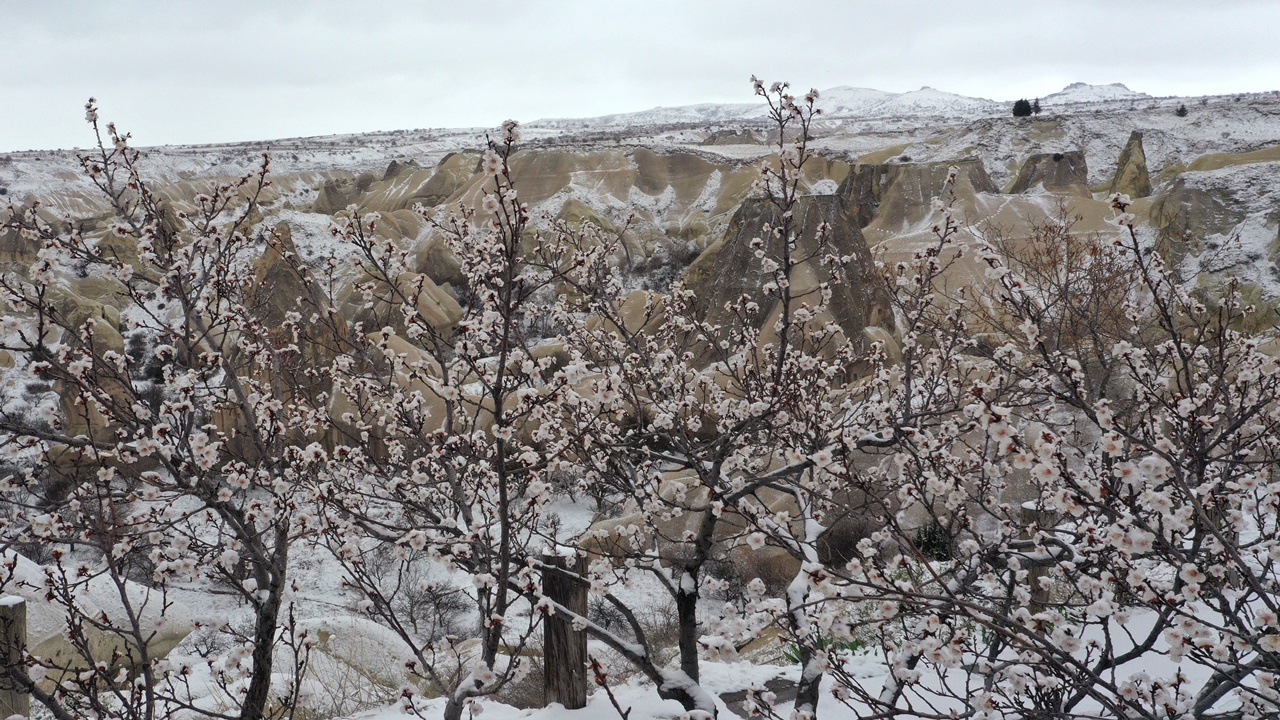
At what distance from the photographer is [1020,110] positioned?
49.8 metres

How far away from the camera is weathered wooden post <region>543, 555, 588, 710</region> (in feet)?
15.9

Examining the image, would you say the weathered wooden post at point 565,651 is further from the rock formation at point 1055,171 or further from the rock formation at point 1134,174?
the rock formation at point 1134,174

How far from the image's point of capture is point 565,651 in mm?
5062

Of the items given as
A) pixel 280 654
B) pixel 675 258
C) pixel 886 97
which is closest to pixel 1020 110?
pixel 675 258

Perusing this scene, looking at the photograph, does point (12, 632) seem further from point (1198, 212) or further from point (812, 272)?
point (1198, 212)

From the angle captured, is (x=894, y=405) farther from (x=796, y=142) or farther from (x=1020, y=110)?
(x=1020, y=110)

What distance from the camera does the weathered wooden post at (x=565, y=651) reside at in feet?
15.9

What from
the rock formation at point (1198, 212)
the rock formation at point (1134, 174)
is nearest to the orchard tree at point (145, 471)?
the rock formation at point (1198, 212)

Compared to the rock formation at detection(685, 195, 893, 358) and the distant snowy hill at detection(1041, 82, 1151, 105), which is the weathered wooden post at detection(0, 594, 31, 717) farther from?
the distant snowy hill at detection(1041, 82, 1151, 105)

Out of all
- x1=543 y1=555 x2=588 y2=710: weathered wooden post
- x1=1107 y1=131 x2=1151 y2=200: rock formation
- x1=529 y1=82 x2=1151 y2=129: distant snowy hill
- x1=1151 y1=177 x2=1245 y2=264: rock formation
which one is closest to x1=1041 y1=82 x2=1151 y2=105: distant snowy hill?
x1=529 y1=82 x2=1151 y2=129: distant snowy hill

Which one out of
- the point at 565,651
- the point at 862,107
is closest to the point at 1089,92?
the point at 862,107

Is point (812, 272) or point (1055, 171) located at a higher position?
point (1055, 171)

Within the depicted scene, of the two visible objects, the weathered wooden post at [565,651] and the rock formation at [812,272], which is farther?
the rock formation at [812,272]

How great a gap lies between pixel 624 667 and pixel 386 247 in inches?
205
